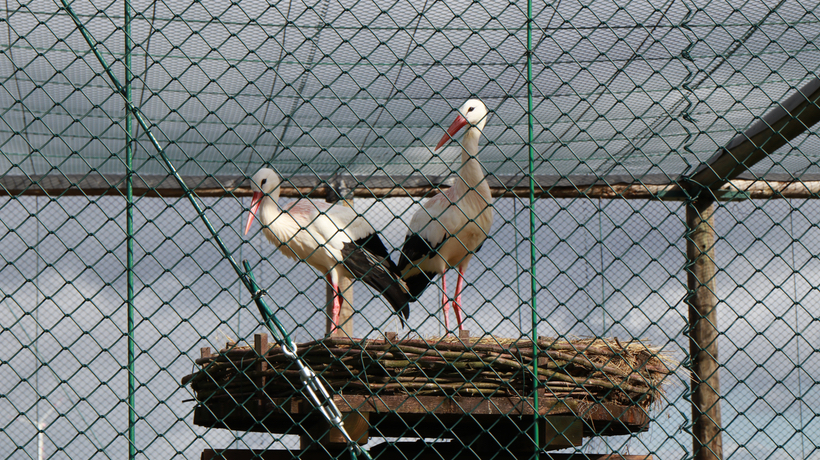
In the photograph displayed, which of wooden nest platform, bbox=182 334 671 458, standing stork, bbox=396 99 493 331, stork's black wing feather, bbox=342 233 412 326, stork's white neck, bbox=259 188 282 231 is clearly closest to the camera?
wooden nest platform, bbox=182 334 671 458

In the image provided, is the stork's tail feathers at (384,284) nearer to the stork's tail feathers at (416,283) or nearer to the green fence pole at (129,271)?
the stork's tail feathers at (416,283)

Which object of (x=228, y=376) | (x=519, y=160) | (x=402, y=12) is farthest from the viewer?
(x=519, y=160)

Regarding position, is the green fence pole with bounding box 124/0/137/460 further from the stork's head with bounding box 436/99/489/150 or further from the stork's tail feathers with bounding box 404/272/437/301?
the stork's tail feathers with bounding box 404/272/437/301

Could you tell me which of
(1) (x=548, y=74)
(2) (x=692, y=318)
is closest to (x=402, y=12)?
(1) (x=548, y=74)

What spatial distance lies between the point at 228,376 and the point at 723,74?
2.63m

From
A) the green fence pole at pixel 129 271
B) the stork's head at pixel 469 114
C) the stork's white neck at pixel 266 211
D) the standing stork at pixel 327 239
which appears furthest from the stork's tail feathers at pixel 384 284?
the green fence pole at pixel 129 271

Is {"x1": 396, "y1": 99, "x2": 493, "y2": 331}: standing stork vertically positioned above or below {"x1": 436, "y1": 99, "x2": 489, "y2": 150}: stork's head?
below

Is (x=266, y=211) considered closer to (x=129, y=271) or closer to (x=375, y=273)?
(x=375, y=273)

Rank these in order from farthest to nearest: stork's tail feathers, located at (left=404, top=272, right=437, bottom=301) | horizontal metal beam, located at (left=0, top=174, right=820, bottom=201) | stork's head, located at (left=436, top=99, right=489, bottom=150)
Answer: horizontal metal beam, located at (left=0, top=174, right=820, bottom=201)
stork's tail feathers, located at (left=404, top=272, right=437, bottom=301)
stork's head, located at (left=436, top=99, right=489, bottom=150)

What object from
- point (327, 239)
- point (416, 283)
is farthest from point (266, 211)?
point (416, 283)

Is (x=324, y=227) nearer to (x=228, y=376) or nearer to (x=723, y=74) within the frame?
(x=228, y=376)

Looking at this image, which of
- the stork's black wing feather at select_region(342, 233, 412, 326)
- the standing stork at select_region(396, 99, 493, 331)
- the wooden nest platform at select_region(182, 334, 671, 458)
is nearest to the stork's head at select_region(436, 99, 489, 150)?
the standing stork at select_region(396, 99, 493, 331)

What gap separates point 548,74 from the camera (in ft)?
12.5

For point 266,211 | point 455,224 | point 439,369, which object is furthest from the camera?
point 266,211
